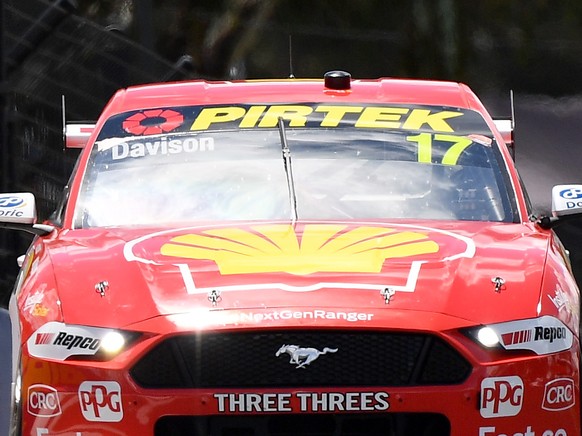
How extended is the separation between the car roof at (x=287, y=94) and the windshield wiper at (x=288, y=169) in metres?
0.37

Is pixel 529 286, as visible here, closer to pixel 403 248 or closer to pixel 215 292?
pixel 403 248

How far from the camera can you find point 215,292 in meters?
5.37

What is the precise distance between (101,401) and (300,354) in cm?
62

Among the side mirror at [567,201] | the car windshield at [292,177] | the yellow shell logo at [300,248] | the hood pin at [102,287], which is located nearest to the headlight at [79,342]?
the hood pin at [102,287]

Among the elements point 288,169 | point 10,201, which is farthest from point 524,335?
point 10,201

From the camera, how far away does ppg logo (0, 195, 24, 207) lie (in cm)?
666

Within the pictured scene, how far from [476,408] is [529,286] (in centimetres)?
50

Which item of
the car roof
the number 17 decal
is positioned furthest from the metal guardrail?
the number 17 decal

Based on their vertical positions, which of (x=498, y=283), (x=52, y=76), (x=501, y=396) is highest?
(x=498, y=283)

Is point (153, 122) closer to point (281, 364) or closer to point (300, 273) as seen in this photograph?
point (300, 273)

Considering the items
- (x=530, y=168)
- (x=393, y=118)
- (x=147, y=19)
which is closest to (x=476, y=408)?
(x=393, y=118)

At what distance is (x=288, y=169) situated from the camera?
6711mm

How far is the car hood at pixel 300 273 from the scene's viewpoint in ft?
17.5

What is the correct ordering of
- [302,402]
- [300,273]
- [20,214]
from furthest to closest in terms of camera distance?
[20,214] < [300,273] < [302,402]
